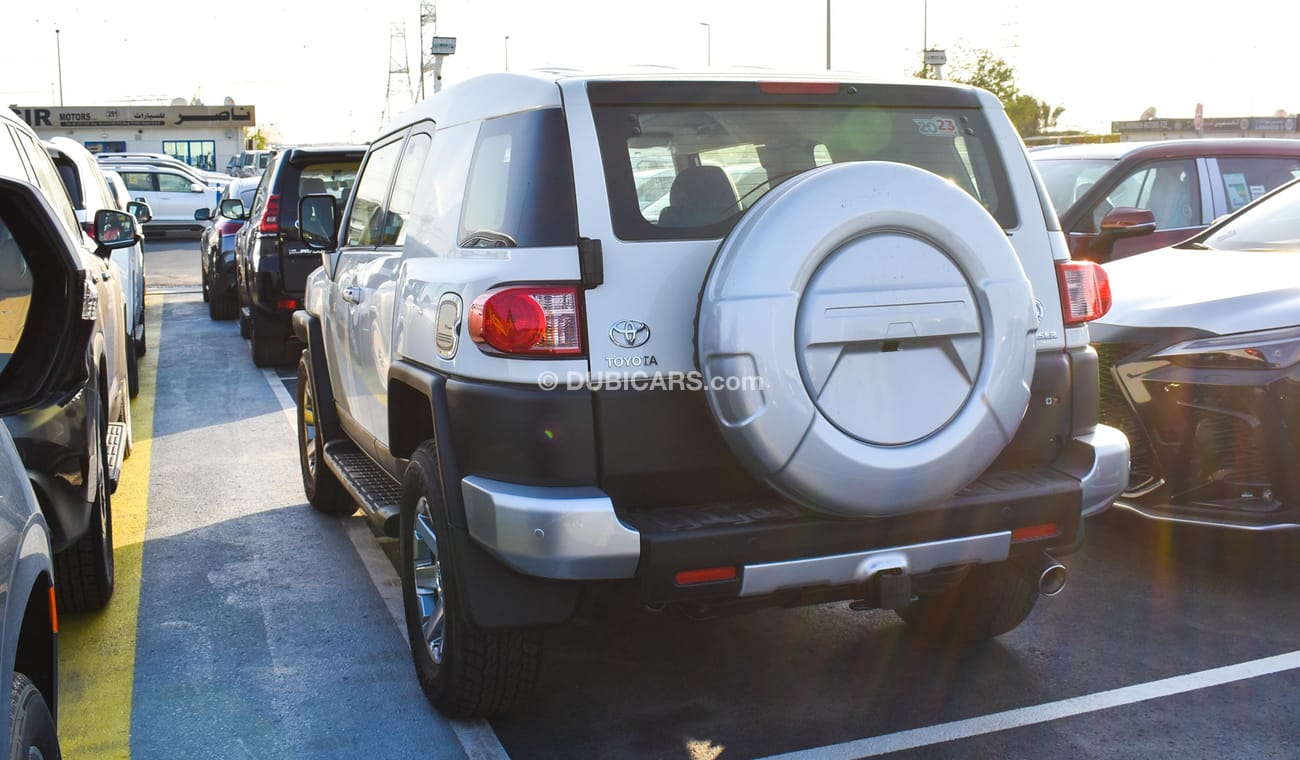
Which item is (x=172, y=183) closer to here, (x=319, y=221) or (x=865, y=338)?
(x=319, y=221)

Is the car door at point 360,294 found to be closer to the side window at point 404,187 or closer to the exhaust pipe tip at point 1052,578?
the side window at point 404,187

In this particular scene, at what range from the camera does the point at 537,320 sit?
10.4 ft

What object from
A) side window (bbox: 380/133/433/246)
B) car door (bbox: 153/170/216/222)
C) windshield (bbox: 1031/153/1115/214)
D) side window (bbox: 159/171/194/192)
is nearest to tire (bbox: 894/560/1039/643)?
side window (bbox: 380/133/433/246)

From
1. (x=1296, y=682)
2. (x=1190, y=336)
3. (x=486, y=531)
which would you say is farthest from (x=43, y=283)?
(x=1190, y=336)

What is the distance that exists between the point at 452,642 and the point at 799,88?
188 cm

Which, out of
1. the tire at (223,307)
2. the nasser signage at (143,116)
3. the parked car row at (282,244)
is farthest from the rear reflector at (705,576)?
the nasser signage at (143,116)

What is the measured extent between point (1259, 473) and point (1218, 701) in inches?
47.3

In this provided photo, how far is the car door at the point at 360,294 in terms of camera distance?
4.64 m

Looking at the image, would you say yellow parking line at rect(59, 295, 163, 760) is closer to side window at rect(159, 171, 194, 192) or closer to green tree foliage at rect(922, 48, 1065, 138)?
side window at rect(159, 171, 194, 192)

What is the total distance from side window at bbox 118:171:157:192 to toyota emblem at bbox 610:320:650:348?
2773 cm

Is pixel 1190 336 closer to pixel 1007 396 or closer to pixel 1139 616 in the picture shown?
pixel 1139 616

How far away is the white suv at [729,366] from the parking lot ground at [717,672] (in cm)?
42

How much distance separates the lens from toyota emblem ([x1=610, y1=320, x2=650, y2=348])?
3209mm
